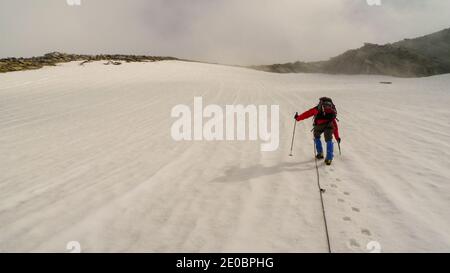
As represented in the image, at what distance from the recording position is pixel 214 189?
16.1 ft

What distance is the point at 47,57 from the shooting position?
30.1m

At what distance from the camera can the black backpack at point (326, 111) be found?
605 centimetres

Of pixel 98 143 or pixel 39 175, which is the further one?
pixel 98 143

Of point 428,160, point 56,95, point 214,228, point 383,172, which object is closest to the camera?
point 214,228

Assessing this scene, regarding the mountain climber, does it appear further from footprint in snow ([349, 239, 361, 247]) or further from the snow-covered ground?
footprint in snow ([349, 239, 361, 247])

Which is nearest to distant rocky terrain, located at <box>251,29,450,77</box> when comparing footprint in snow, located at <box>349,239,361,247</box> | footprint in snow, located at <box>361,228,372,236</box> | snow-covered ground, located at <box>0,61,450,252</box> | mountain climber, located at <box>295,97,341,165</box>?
snow-covered ground, located at <box>0,61,450,252</box>

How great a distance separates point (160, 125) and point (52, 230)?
244 inches

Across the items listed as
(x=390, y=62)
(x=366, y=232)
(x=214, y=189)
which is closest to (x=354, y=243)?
(x=366, y=232)

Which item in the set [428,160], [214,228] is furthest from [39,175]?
[428,160]

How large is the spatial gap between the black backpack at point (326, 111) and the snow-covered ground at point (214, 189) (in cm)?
97

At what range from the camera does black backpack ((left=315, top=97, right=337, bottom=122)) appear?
605cm

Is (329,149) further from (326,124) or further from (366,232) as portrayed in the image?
(366,232)

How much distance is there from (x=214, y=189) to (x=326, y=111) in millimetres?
2922
